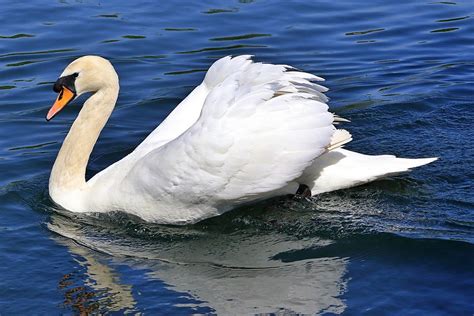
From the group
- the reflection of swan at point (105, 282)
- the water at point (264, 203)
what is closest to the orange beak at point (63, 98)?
the water at point (264, 203)

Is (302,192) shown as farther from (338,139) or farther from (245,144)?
(245,144)

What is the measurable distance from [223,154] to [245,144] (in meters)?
0.17

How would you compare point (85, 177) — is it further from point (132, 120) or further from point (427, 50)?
point (427, 50)

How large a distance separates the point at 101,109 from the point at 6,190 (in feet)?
3.57

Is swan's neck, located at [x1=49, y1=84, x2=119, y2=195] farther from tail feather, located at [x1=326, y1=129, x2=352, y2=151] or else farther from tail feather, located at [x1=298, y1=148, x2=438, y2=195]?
tail feather, located at [x1=326, y1=129, x2=352, y2=151]

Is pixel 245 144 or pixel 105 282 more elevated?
pixel 245 144

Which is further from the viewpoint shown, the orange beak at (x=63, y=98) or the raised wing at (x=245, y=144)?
the orange beak at (x=63, y=98)

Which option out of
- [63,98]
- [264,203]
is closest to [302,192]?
[264,203]

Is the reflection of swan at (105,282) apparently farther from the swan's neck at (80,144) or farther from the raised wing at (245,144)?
the swan's neck at (80,144)

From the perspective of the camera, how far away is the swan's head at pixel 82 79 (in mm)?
8719

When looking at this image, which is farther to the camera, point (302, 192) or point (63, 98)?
point (63, 98)

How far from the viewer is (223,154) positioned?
7.79 meters

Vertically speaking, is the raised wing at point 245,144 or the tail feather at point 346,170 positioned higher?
the raised wing at point 245,144

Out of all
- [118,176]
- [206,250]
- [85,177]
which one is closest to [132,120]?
[85,177]
